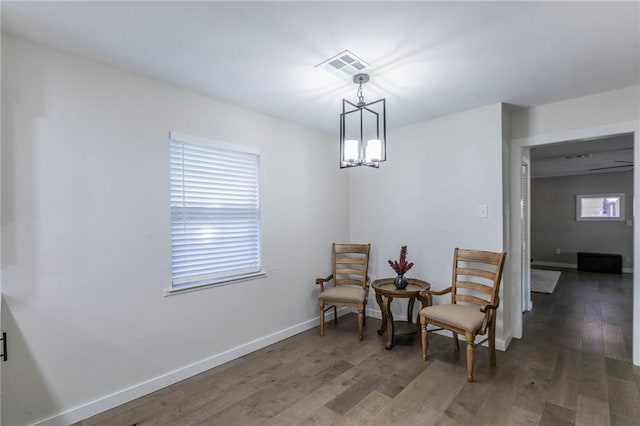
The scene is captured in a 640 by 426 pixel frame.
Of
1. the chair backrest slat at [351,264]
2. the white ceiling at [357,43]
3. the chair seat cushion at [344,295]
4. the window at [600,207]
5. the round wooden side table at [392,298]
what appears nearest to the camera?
the white ceiling at [357,43]

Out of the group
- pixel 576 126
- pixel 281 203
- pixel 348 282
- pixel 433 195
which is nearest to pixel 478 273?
pixel 433 195

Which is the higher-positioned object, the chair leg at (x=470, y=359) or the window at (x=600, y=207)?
the window at (x=600, y=207)

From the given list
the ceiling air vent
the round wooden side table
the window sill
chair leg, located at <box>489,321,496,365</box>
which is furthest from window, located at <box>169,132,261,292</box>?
chair leg, located at <box>489,321,496,365</box>

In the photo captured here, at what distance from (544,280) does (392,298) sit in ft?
15.6

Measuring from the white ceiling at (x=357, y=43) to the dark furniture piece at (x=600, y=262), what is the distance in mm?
6195

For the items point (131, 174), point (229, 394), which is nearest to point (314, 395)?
point (229, 394)

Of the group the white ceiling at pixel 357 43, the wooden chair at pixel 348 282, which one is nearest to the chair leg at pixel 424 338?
the wooden chair at pixel 348 282

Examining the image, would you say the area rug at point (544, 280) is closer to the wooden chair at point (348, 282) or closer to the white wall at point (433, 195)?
the white wall at point (433, 195)

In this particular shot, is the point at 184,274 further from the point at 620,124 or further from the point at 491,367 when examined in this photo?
the point at 620,124

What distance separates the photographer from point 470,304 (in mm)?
3123

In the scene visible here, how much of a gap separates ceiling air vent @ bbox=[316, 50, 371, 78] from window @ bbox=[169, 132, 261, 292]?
122 cm

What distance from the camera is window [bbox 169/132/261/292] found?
2.58 m

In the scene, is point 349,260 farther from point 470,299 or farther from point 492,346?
point 492,346

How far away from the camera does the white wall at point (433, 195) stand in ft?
10.1
